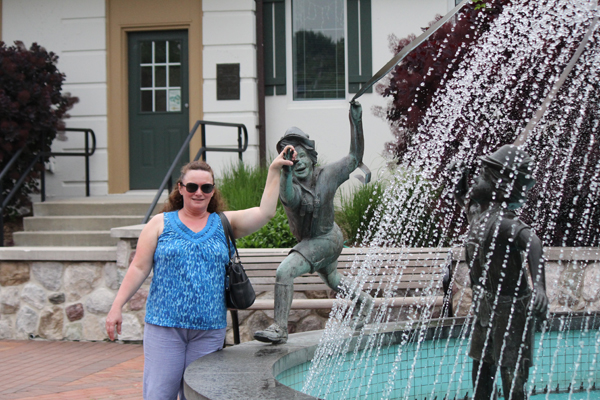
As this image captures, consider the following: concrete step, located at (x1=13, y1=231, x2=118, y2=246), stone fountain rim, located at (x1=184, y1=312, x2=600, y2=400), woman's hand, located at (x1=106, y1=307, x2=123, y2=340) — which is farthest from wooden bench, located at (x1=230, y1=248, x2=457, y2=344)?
concrete step, located at (x1=13, y1=231, x2=118, y2=246)

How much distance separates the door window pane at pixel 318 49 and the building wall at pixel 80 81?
125 inches

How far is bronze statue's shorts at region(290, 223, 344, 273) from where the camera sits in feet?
13.7

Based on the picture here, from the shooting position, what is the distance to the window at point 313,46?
11.3 metres

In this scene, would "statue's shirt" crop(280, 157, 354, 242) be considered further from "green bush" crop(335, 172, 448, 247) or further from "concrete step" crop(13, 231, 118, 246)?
"concrete step" crop(13, 231, 118, 246)

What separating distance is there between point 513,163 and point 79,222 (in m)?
7.23

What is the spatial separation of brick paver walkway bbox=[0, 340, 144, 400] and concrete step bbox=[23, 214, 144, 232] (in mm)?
2289

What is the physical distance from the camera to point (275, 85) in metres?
11.4

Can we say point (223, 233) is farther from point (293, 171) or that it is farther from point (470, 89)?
point (470, 89)

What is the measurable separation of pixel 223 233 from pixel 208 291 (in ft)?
1.07

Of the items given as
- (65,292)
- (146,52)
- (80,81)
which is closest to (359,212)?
(65,292)

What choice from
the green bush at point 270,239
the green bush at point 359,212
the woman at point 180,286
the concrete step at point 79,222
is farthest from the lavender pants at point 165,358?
the concrete step at point 79,222

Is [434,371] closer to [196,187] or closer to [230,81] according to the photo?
[196,187]

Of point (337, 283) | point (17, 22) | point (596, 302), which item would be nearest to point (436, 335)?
point (337, 283)

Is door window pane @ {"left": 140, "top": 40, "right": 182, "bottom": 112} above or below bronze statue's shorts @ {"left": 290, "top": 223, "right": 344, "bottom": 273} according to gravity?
above
